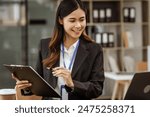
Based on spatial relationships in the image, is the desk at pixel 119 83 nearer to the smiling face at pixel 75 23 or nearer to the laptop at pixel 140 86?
the smiling face at pixel 75 23

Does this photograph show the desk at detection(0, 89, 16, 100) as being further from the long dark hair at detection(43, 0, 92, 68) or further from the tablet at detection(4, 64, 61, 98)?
the long dark hair at detection(43, 0, 92, 68)

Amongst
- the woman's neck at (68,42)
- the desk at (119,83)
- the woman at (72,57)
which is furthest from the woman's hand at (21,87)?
the desk at (119,83)

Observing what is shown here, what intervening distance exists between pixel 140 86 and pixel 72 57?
20.4 inches

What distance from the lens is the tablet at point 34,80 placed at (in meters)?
1.61

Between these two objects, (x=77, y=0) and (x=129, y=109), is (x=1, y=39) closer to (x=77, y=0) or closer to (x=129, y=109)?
(x=77, y=0)

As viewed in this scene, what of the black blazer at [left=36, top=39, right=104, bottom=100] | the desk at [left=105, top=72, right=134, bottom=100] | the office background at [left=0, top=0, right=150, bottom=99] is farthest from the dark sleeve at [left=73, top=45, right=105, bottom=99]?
the office background at [left=0, top=0, right=150, bottom=99]

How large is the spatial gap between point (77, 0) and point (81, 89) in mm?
493

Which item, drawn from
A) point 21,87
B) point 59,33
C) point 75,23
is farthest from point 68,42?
point 21,87

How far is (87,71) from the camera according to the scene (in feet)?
6.28

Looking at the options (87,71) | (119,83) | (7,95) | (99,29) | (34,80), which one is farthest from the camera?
(99,29)

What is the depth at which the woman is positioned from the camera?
1.81m

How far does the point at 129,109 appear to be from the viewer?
128 centimetres

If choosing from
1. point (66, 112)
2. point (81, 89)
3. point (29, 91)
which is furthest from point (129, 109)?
point (29, 91)

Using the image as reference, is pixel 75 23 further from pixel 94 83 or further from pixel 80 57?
pixel 94 83
